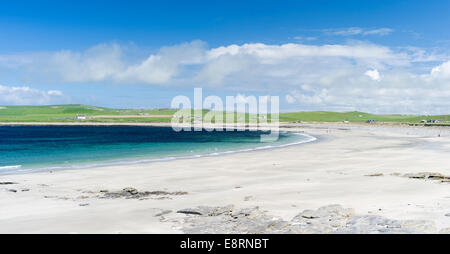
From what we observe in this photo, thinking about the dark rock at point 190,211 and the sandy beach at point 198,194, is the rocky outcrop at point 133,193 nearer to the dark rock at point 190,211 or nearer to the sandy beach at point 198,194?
the sandy beach at point 198,194

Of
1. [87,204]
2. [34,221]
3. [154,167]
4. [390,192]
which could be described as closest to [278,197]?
[390,192]

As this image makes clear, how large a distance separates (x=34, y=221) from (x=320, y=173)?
2045 centimetres

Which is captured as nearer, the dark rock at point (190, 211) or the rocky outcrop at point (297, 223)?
the rocky outcrop at point (297, 223)

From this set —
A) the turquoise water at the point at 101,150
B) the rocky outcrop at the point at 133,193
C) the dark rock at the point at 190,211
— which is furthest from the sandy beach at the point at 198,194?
the turquoise water at the point at 101,150

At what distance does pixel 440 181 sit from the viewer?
21.1 meters

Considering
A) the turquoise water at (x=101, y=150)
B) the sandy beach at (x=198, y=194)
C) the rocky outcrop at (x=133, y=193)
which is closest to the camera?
the sandy beach at (x=198, y=194)

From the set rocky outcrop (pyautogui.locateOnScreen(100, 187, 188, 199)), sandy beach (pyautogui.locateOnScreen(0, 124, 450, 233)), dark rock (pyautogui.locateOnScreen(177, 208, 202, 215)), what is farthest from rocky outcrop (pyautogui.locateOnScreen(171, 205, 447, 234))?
rocky outcrop (pyautogui.locateOnScreen(100, 187, 188, 199))

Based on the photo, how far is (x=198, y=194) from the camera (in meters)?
20.1

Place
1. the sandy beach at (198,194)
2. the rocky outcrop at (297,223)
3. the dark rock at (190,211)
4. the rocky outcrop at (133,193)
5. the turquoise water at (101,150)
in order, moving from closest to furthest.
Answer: the rocky outcrop at (297,223) → the sandy beach at (198,194) → the dark rock at (190,211) → the rocky outcrop at (133,193) → the turquoise water at (101,150)

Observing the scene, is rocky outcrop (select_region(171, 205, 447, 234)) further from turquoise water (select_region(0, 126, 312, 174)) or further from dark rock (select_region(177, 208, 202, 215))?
turquoise water (select_region(0, 126, 312, 174))

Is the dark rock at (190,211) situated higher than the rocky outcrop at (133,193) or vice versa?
the dark rock at (190,211)

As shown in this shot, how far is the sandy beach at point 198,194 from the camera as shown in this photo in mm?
13516

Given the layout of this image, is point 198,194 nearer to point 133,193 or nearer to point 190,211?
point 133,193
